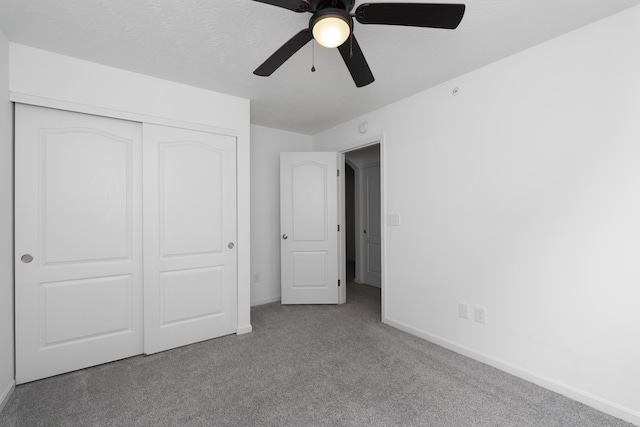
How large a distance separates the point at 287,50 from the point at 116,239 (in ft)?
6.85

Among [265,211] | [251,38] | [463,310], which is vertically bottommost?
[463,310]

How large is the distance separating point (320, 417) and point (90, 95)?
2.88 metres

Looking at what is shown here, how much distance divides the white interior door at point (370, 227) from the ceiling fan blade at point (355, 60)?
3253mm

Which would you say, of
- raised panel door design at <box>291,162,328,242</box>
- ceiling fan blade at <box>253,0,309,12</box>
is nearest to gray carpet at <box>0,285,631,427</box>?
raised panel door design at <box>291,162,328,242</box>

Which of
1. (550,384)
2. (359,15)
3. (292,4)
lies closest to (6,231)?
(292,4)

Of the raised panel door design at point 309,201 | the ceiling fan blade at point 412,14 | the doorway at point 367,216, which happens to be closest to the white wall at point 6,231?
the ceiling fan blade at point 412,14

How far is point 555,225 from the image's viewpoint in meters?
1.98

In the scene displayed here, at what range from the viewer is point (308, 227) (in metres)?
3.89

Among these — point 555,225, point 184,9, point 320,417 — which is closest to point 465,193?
point 555,225

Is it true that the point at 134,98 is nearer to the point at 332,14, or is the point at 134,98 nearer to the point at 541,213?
the point at 332,14

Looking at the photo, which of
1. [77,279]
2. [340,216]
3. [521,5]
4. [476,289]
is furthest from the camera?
[340,216]

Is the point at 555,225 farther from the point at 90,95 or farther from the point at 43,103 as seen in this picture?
the point at 43,103

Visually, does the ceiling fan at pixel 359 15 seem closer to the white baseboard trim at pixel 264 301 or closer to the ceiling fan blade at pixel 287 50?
the ceiling fan blade at pixel 287 50

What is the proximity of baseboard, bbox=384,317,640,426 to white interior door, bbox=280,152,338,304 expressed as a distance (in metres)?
1.51
